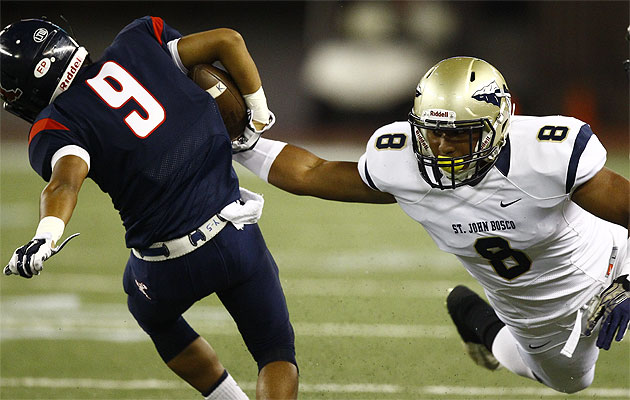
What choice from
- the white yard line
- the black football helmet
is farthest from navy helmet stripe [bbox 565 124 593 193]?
the black football helmet

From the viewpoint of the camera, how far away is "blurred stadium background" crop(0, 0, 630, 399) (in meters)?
3.70

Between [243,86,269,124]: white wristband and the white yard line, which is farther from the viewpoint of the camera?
the white yard line

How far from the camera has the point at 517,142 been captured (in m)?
2.61

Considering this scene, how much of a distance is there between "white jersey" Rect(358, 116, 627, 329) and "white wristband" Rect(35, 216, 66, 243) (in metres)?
0.98

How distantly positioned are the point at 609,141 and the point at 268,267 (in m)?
7.95

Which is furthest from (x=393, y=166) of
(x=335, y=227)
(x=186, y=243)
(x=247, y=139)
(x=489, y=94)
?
(x=335, y=227)

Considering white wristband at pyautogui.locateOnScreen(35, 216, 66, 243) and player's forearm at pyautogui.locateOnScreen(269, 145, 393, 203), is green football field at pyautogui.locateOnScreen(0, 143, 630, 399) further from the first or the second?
white wristband at pyautogui.locateOnScreen(35, 216, 66, 243)

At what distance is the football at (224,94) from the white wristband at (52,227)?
2.73 ft

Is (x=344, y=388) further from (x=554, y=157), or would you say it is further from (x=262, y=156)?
(x=554, y=157)

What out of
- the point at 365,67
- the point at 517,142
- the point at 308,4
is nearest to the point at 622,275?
the point at 517,142

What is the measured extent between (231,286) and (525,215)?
982mm

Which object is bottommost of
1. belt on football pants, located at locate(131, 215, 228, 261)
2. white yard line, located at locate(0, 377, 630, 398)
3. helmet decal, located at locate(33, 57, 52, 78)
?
white yard line, located at locate(0, 377, 630, 398)

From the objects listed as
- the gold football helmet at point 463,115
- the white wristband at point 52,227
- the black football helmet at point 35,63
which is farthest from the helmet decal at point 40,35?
the gold football helmet at point 463,115

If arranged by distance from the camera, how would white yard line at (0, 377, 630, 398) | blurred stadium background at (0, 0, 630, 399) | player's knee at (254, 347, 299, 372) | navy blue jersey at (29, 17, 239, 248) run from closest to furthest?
navy blue jersey at (29, 17, 239, 248) < player's knee at (254, 347, 299, 372) < white yard line at (0, 377, 630, 398) < blurred stadium background at (0, 0, 630, 399)
